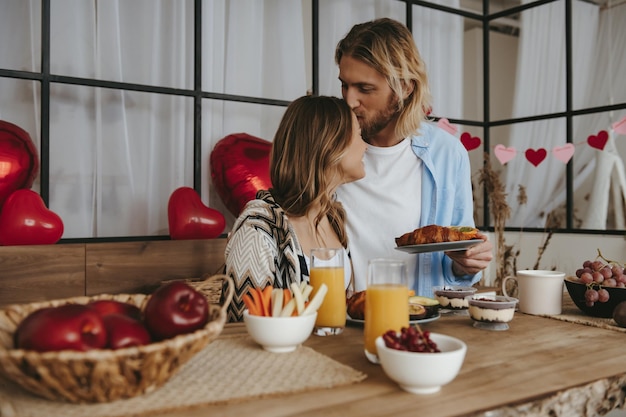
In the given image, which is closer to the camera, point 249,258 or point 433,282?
point 249,258

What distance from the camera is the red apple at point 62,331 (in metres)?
0.73

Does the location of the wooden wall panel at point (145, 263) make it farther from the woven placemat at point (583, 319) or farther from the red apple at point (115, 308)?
the woven placemat at point (583, 319)

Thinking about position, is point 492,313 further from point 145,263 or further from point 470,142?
point 470,142

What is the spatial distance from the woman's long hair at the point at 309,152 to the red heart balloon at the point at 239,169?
87cm

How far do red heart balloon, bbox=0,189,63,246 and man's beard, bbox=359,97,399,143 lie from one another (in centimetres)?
128

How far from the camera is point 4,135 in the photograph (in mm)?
2082

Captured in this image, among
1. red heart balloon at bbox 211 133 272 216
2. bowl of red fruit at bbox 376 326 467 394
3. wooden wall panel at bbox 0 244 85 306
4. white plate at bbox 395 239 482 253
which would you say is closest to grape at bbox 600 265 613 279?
white plate at bbox 395 239 482 253

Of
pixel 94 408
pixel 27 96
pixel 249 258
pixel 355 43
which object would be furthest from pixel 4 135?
pixel 94 408

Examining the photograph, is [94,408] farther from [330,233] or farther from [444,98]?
[444,98]

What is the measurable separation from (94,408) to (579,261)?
3.71 meters

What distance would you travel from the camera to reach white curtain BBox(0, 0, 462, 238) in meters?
2.59

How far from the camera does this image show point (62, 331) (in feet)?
2.41

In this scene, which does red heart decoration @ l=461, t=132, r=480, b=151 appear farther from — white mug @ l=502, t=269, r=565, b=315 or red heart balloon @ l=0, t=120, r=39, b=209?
red heart balloon @ l=0, t=120, r=39, b=209

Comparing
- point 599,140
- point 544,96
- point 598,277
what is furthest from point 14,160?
point 544,96
